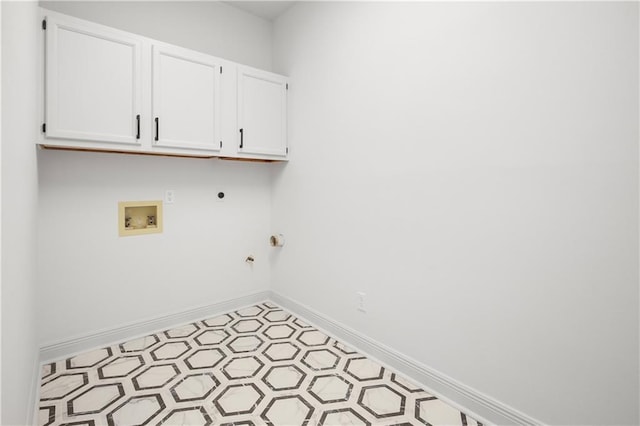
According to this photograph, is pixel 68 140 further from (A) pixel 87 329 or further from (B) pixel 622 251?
(B) pixel 622 251

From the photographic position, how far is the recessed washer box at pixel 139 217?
2.45 metres

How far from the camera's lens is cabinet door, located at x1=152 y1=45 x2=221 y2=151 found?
89.3 inches

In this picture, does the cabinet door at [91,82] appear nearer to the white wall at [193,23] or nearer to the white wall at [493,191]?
the white wall at [193,23]

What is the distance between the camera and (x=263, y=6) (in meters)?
2.95

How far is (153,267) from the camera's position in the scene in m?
2.62

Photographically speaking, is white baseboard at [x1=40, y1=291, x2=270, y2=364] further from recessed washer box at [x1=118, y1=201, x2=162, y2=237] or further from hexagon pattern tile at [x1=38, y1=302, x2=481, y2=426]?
recessed washer box at [x1=118, y1=201, x2=162, y2=237]

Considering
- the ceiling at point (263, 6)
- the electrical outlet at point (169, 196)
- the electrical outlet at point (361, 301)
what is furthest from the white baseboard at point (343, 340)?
the ceiling at point (263, 6)

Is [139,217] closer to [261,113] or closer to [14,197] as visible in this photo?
[261,113]

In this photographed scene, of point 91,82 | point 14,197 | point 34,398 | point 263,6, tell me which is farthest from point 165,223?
point 263,6

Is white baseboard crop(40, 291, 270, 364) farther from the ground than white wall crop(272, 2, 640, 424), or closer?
closer

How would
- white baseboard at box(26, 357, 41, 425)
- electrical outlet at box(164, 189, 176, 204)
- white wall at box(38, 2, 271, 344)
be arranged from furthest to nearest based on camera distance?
electrical outlet at box(164, 189, 176, 204) < white wall at box(38, 2, 271, 344) < white baseboard at box(26, 357, 41, 425)

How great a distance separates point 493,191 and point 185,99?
209cm

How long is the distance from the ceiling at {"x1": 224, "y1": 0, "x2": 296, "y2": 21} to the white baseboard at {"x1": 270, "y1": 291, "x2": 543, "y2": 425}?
106 inches

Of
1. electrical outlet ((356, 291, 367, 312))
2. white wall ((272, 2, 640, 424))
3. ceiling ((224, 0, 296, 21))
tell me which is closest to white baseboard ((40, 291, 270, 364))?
white wall ((272, 2, 640, 424))
